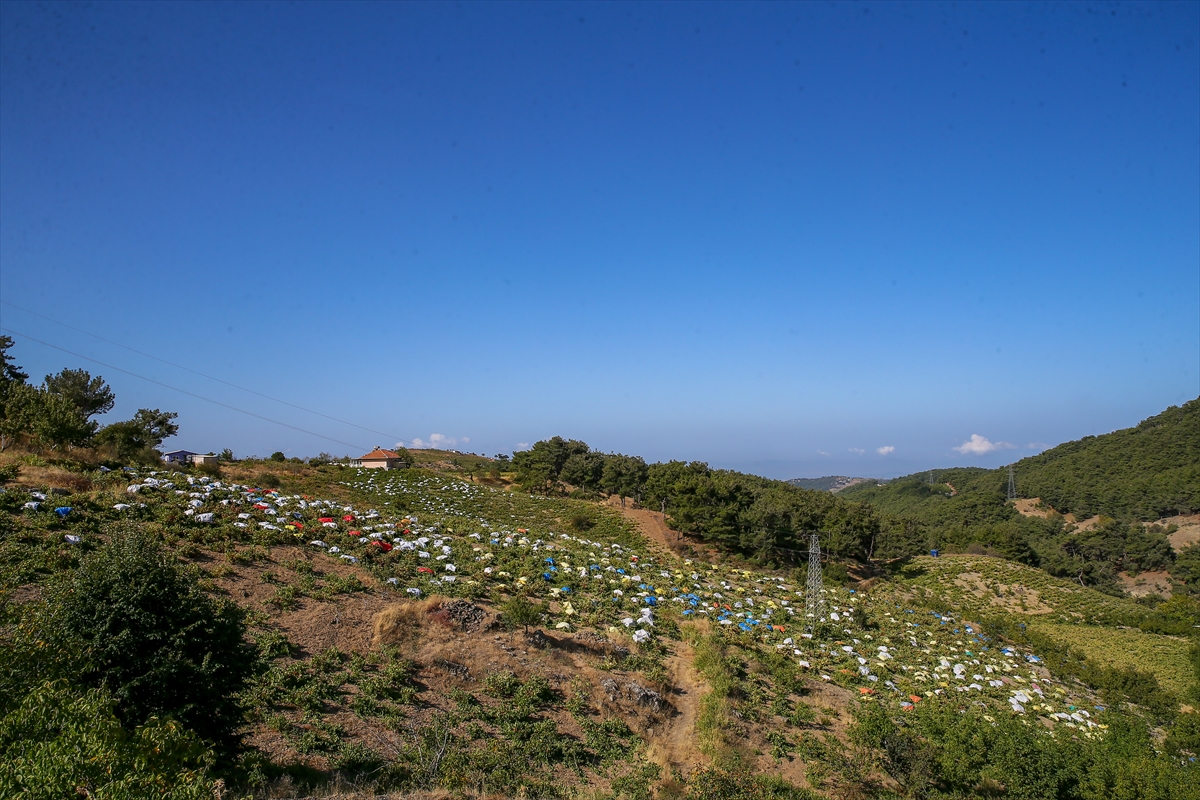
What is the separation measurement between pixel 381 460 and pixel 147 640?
190 feet

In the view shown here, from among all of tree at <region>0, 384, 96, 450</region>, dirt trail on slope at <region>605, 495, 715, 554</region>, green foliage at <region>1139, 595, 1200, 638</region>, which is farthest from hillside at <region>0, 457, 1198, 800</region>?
dirt trail on slope at <region>605, 495, 715, 554</region>

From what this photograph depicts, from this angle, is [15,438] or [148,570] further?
[15,438]

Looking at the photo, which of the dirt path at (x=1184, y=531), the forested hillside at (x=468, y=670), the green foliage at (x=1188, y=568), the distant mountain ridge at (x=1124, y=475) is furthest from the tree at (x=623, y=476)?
the dirt path at (x=1184, y=531)

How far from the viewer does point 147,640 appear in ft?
25.7

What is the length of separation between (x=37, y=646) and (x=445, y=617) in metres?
9.80

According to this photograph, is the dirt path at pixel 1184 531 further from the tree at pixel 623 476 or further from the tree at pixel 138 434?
the tree at pixel 138 434

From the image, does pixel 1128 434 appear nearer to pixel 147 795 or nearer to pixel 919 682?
pixel 919 682

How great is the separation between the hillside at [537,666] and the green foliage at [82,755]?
18 centimetres

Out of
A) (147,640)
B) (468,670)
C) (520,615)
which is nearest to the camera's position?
(147,640)

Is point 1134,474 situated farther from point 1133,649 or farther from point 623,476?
point 623,476

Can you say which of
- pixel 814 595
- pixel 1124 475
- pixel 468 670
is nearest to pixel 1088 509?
pixel 1124 475

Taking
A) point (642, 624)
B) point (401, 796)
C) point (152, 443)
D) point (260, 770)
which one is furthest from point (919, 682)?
point (152, 443)

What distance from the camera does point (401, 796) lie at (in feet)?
28.7

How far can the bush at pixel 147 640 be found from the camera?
24.7 feet
